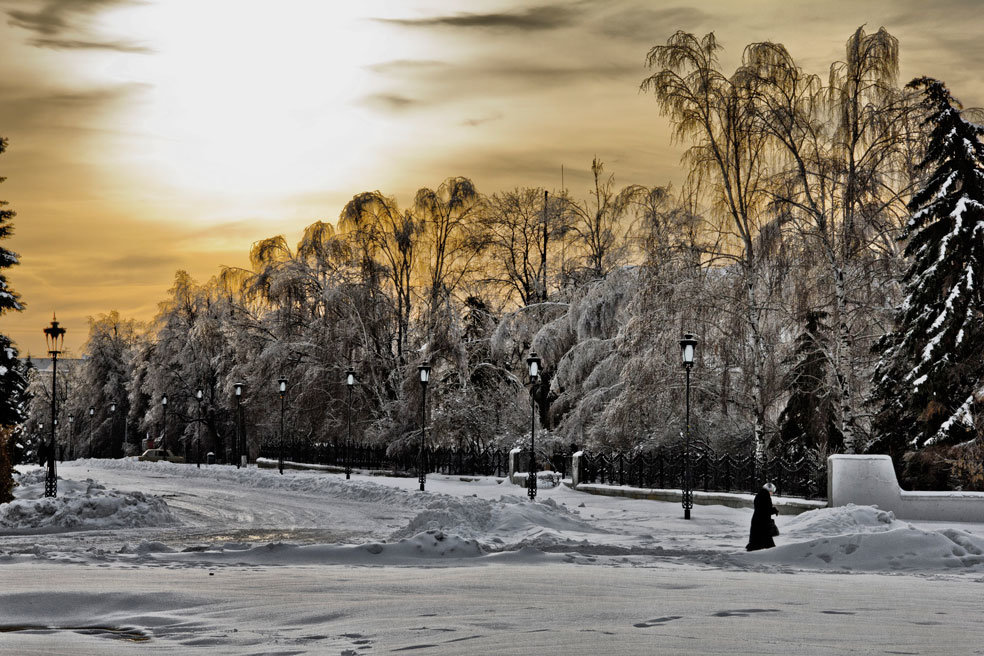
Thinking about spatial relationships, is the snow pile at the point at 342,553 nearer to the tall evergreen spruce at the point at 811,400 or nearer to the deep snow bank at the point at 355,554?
the deep snow bank at the point at 355,554

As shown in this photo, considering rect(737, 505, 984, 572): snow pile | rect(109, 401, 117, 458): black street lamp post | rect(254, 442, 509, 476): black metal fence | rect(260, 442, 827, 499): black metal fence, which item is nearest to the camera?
rect(737, 505, 984, 572): snow pile

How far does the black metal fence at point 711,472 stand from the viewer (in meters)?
25.2

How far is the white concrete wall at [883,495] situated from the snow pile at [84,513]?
13755 mm

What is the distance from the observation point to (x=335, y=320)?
52562mm

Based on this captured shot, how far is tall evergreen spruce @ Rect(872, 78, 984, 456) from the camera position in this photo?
24656 mm

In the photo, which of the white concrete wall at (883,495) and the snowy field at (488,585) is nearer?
the snowy field at (488,585)

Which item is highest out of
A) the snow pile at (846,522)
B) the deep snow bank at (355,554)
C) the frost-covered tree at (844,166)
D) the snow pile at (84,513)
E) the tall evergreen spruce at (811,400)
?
the frost-covered tree at (844,166)

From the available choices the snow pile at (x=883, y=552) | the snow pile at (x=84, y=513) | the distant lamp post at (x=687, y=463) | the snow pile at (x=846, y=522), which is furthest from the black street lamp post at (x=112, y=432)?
the snow pile at (x=883, y=552)

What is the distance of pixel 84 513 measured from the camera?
72.8 ft

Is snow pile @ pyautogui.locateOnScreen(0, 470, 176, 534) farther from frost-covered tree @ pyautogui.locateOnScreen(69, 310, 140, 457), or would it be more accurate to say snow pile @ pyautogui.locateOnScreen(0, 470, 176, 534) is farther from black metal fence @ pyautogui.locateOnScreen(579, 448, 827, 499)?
frost-covered tree @ pyautogui.locateOnScreen(69, 310, 140, 457)

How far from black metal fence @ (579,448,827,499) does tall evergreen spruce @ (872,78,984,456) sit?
286 cm

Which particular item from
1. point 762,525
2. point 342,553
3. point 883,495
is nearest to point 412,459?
point 883,495

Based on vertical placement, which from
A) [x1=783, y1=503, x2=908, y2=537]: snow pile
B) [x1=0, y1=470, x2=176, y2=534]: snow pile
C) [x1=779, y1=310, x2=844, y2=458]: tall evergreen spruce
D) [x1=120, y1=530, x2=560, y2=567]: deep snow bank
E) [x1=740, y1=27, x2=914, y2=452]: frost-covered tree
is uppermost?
[x1=740, y1=27, x2=914, y2=452]: frost-covered tree

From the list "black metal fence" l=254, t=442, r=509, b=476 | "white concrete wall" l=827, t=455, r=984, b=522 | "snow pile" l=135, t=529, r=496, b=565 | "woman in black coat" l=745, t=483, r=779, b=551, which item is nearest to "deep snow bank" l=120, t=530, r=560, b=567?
"snow pile" l=135, t=529, r=496, b=565
